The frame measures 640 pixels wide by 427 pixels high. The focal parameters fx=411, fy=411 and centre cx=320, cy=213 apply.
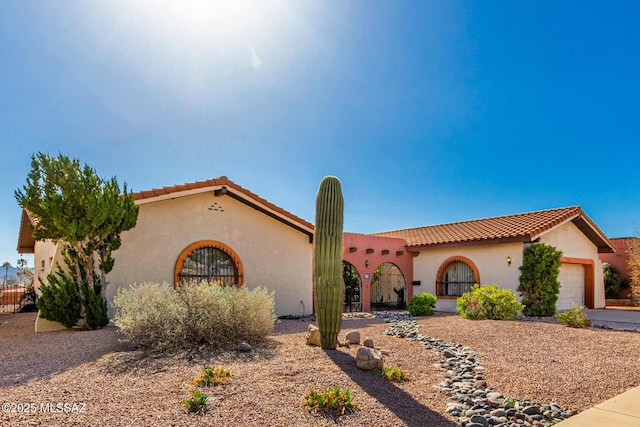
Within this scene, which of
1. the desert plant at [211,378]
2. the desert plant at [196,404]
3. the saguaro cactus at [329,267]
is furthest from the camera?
the saguaro cactus at [329,267]

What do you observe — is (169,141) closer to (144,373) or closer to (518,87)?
(144,373)

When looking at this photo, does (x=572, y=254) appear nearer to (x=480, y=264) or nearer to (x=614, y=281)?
(x=480, y=264)

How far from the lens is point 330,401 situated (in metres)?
4.65

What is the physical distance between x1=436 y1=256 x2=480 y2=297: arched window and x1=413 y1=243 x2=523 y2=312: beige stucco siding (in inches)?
7.5

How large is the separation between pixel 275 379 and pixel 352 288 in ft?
46.3

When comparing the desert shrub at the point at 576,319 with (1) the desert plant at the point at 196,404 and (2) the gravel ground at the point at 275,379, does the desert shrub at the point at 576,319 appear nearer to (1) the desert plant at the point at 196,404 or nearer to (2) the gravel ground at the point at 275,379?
(2) the gravel ground at the point at 275,379

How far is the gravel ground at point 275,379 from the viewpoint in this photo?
4.43m

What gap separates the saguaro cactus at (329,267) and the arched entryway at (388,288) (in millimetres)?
13611

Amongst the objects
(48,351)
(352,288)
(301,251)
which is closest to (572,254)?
(352,288)

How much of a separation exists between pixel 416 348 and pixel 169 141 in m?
9.38

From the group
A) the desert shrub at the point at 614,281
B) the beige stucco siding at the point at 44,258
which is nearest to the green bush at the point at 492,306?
the beige stucco siding at the point at 44,258

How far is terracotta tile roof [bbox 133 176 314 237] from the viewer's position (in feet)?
39.3

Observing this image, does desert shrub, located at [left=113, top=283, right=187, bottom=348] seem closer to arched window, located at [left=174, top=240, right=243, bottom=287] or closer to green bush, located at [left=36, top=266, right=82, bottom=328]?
green bush, located at [left=36, top=266, right=82, bottom=328]

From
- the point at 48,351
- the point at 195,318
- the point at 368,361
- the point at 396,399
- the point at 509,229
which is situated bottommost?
the point at 48,351
